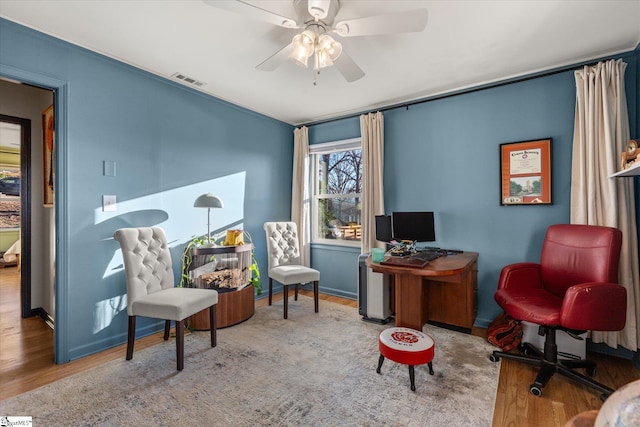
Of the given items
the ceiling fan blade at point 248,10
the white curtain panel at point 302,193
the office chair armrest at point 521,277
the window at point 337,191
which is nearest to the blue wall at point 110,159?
the white curtain panel at point 302,193

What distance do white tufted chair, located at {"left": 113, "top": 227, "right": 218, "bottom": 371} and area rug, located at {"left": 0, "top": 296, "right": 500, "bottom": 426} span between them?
0.24 metres

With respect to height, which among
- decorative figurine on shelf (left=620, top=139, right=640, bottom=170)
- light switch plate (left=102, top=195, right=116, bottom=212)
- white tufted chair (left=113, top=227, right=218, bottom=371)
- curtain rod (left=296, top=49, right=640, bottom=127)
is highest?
curtain rod (left=296, top=49, right=640, bottom=127)

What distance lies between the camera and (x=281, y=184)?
4535mm

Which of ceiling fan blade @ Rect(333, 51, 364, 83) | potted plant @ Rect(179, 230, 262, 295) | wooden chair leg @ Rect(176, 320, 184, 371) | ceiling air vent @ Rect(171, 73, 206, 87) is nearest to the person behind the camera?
ceiling fan blade @ Rect(333, 51, 364, 83)

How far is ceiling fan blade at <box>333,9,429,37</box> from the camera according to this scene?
1592mm

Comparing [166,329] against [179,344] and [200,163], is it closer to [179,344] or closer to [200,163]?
[179,344]

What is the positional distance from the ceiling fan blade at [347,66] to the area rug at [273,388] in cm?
228

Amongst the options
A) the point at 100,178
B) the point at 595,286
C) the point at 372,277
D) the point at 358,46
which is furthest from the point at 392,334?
the point at 100,178

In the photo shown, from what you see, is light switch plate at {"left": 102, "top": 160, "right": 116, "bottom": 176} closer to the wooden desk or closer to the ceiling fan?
the ceiling fan

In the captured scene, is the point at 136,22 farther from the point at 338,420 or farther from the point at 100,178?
the point at 338,420

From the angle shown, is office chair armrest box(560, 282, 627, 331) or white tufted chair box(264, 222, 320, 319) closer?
office chair armrest box(560, 282, 627, 331)

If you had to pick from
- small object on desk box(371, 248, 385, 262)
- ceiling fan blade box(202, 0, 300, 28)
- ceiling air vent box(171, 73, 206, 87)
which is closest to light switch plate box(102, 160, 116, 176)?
ceiling air vent box(171, 73, 206, 87)

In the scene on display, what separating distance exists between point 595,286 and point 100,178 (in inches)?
154

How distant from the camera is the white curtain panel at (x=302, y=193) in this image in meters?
4.41
